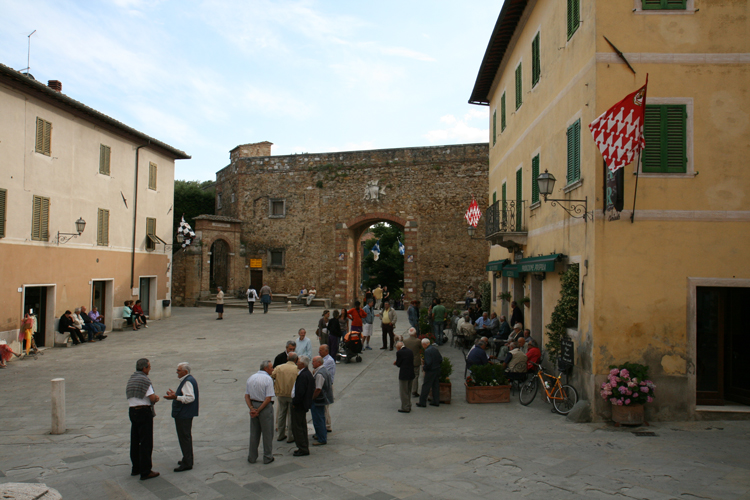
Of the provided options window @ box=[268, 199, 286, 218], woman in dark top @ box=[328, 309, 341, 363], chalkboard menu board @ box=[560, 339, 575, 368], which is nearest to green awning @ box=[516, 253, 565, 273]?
chalkboard menu board @ box=[560, 339, 575, 368]

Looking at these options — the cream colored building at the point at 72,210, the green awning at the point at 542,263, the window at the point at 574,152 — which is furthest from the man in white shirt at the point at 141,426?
the cream colored building at the point at 72,210

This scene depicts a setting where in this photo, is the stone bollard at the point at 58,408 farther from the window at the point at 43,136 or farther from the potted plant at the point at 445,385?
the window at the point at 43,136

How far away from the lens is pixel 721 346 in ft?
30.9

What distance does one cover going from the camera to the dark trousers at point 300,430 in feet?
24.6

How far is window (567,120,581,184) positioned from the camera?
985 centimetres

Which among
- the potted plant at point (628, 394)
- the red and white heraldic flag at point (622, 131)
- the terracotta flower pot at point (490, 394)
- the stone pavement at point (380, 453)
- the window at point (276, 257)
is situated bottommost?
the stone pavement at point (380, 453)

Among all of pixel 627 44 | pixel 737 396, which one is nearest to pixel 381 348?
pixel 737 396

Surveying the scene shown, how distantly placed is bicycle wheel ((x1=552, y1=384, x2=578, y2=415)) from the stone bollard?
323 inches

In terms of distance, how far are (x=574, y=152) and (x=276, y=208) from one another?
24931 mm

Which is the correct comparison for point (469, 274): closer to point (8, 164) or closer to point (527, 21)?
point (527, 21)

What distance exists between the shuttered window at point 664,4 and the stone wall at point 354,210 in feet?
65.4

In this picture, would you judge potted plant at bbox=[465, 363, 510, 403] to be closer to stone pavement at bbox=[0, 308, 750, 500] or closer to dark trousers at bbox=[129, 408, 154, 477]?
stone pavement at bbox=[0, 308, 750, 500]

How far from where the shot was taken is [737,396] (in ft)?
30.8

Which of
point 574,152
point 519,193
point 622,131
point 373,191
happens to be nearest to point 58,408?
point 622,131
